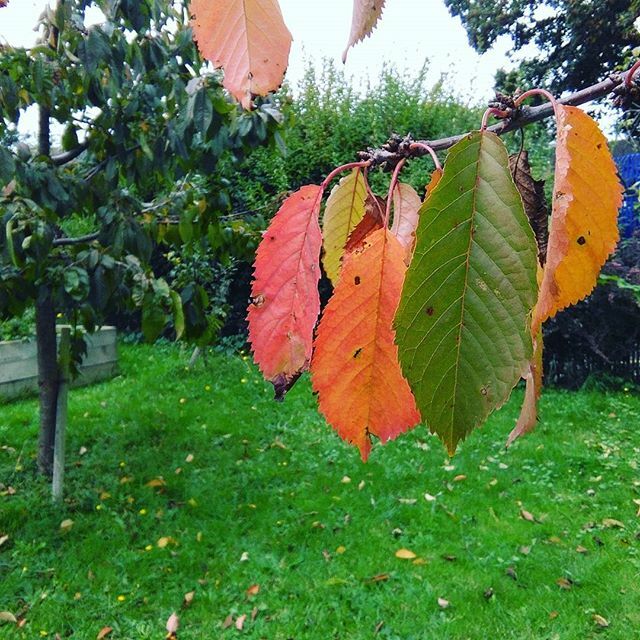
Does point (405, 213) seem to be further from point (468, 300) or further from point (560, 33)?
point (560, 33)

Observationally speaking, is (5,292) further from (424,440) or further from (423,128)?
(423,128)

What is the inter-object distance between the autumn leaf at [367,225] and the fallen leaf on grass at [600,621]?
281 centimetres

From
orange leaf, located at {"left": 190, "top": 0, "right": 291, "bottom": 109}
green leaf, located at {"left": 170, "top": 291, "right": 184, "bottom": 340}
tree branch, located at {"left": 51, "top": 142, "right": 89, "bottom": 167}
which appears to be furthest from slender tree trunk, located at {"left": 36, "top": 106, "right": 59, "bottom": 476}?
orange leaf, located at {"left": 190, "top": 0, "right": 291, "bottom": 109}

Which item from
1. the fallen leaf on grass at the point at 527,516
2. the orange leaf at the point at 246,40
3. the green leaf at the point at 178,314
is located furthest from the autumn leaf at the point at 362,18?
the fallen leaf on grass at the point at 527,516

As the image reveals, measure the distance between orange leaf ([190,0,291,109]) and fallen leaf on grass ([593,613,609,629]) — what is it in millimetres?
Result: 2943

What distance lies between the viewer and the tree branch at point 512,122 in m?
0.35

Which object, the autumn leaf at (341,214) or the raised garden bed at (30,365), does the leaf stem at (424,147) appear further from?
the raised garden bed at (30,365)

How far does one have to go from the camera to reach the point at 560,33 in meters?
7.64

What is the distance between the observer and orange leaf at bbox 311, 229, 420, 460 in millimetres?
325

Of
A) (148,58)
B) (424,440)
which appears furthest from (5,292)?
(424,440)

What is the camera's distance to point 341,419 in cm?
33

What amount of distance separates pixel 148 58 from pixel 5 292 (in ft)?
3.92

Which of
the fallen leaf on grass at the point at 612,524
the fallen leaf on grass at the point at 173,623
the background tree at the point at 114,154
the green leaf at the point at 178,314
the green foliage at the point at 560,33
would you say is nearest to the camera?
the background tree at the point at 114,154

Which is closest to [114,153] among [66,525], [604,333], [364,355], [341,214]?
[66,525]
